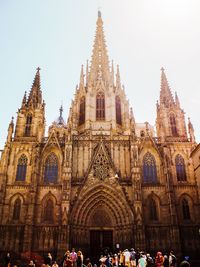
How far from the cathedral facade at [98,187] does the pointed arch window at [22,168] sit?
0.40 ft

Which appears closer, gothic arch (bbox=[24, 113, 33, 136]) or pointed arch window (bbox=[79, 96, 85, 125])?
gothic arch (bbox=[24, 113, 33, 136])

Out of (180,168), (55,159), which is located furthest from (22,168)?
(180,168)

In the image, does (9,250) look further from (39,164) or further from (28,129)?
(28,129)

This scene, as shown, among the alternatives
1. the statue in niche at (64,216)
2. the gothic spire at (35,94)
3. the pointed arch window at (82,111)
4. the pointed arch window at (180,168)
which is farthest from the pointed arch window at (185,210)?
the gothic spire at (35,94)

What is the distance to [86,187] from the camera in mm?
31172

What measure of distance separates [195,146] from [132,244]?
14.9 meters

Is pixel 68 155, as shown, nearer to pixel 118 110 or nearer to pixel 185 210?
pixel 118 110

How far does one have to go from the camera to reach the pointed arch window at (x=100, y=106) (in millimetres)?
39344

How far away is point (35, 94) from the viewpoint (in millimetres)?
40031

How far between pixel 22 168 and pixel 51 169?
3.63 meters

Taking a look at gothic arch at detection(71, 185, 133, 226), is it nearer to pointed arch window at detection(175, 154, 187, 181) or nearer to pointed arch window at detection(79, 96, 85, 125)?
pointed arch window at detection(175, 154, 187, 181)

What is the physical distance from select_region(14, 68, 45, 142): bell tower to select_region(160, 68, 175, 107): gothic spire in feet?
58.6

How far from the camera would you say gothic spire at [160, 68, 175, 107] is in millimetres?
39272

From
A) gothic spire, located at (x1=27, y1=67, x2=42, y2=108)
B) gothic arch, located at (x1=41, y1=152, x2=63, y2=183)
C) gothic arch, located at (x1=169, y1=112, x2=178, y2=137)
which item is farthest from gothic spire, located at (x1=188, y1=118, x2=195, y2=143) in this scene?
gothic spire, located at (x1=27, y1=67, x2=42, y2=108)
